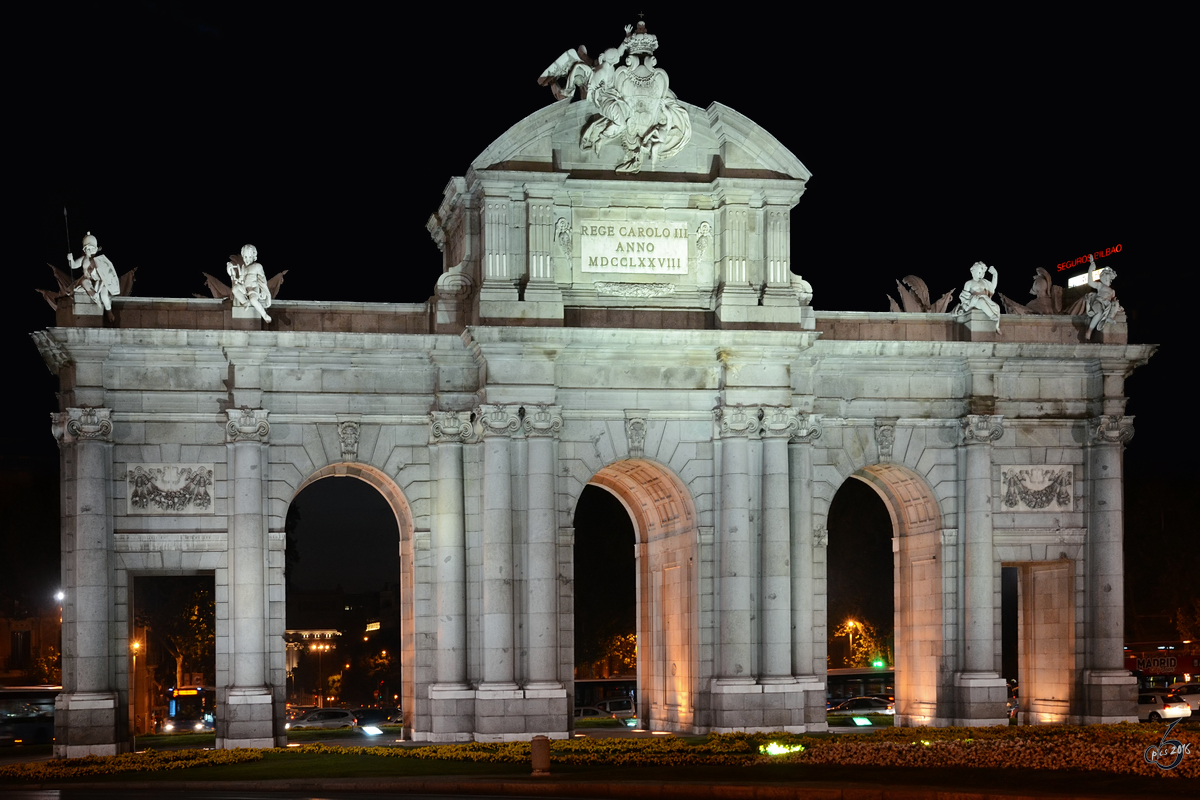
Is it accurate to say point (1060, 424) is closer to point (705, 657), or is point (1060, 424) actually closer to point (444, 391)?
point (705, 657)

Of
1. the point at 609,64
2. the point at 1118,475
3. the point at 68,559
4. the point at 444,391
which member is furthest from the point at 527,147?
the point at 1118,475

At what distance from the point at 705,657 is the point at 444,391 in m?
10.8

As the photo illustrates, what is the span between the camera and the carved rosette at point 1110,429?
5128 cm

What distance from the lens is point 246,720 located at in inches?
1811

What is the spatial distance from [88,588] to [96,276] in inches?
338

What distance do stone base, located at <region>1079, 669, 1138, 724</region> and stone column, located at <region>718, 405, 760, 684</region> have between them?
35.2 feet

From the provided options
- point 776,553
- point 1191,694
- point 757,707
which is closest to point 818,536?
point 776,553

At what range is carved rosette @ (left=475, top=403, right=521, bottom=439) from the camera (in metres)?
47.1

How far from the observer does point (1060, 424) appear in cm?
5184

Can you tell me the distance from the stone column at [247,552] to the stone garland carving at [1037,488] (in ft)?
73.1

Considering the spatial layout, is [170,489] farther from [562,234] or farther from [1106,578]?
[1106,578]

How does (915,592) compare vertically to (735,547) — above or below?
below

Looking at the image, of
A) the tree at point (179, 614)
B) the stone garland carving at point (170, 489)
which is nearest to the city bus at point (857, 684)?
the tree at point (179, 614)
